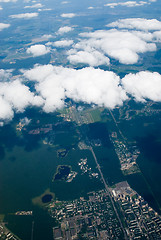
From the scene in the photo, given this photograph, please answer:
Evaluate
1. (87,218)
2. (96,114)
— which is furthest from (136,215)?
(96,114)

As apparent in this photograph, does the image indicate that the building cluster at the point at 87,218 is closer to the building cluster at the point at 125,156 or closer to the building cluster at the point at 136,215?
the building cluster at the point at 136,215

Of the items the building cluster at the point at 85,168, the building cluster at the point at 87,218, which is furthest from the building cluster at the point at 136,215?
the building cluster at the point at 85,168

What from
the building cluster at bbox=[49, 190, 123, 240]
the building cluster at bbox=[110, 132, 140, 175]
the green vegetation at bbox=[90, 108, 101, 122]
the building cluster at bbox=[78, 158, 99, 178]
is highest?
the green vegetation at bbox=[90, 108, 101, 122]

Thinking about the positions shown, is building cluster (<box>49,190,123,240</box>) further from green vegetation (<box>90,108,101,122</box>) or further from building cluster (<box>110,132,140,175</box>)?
green vegetation (<box>90,108,101,122</box>)

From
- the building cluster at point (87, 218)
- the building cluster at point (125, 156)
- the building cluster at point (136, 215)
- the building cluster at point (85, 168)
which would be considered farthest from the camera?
A: the building cluster at point (125, 156)

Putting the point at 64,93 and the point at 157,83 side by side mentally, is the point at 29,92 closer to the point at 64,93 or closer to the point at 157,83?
the point at 64,93

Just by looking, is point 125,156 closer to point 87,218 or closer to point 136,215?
point 136,215

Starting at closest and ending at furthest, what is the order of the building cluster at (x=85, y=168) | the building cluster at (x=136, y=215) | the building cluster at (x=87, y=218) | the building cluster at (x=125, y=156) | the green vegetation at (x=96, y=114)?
the building cluster at (x=136, y=215) → the building cluster at (x=87, y=218) → the building cluster at (x=85, y=168) → the building cluster at (x=125, y=156) → the green vegetation at (x=96, y=114)

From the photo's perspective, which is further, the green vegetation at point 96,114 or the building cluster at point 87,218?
the green vegetation at point 96,114

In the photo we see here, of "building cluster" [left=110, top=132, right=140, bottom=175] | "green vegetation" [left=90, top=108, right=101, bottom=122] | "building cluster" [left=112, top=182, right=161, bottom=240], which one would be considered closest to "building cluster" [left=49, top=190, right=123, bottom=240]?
"building cluster" [left=112, top=182, right=161, bottom=240]

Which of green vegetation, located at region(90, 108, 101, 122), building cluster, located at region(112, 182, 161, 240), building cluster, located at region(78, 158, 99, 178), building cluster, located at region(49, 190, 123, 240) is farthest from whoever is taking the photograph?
green vegetation, located at region(90, 108, 101, 122)

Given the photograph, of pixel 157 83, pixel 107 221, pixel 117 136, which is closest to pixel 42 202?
pixel 107 221
